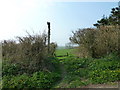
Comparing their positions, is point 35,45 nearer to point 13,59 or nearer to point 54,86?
point 13,59

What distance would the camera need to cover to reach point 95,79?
594 centimetres

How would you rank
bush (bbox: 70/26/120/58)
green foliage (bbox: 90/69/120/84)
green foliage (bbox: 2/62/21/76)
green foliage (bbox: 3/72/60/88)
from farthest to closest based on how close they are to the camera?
1. bush (bbox: 70/26/120/58)
2. green foliage (bbox: 2/62/21/76)
3. green foliage (bbox: 90/69/120/84)
4. green foliage (bbox: 3/72/60/88)

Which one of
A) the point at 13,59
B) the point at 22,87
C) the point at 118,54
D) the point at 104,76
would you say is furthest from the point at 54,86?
the point at 118,54

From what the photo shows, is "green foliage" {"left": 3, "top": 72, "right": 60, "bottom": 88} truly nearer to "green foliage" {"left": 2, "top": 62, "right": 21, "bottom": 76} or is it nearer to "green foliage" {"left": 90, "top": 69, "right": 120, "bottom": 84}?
"green foliage" {"left": 2, "top": 62, "right": 21, "bottom": 76}

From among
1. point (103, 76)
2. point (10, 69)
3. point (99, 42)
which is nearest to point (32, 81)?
point (10, 69)

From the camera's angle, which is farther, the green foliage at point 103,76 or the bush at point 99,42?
the bush at point 99,42

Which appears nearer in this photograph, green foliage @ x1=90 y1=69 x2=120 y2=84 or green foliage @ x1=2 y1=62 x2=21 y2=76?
green foliage @ x1=90 y1=69 x2=120 y2=84

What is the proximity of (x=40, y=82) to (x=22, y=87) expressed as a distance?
727mm

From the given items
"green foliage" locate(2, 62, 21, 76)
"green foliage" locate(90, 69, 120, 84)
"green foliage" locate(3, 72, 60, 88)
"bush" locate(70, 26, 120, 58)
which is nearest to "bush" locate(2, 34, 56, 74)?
"green foliage" locate(2, 62, 21, 76)

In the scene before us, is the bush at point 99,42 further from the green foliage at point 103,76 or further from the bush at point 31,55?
the bush at point 31,55

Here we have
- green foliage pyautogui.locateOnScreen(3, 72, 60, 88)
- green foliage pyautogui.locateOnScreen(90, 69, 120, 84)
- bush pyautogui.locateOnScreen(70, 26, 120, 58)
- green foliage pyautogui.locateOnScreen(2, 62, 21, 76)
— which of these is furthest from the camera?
bush pyautogui.locateOnScreen(70, 26, 120, 58)

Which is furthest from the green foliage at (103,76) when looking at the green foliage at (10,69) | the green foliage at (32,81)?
the green foliage at (10,69)

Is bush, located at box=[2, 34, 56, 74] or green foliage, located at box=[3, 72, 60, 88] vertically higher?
bush, located at box=[2, 34, 56, 74]

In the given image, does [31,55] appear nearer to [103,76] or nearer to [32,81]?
[32,81]
